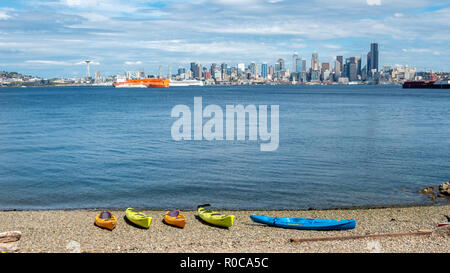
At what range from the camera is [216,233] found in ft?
56.7

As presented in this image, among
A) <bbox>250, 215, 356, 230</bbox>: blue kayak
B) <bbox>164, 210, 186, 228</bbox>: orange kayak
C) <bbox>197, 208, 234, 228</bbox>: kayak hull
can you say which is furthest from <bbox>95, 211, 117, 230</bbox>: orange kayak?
<bbox>250, 215, 356, 230</bbox>: blue kayak

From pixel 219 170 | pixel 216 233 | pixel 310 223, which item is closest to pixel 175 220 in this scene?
pixel 216 233

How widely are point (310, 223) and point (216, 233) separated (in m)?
3.58

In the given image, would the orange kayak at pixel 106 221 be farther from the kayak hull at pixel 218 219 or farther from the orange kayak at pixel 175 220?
the kayak hull at pixel 218 219

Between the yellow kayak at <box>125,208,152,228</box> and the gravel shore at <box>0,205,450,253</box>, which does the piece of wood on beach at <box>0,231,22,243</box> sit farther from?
the yellow kayak at <box>125,208,152,228</box>

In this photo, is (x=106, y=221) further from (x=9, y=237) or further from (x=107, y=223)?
(x=9, y=237)

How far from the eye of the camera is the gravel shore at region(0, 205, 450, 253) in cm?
1466

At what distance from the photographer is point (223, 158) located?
1331 inches

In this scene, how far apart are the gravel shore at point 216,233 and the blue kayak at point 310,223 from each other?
0.26 metres

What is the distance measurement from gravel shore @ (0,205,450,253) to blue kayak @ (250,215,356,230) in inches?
10.1
